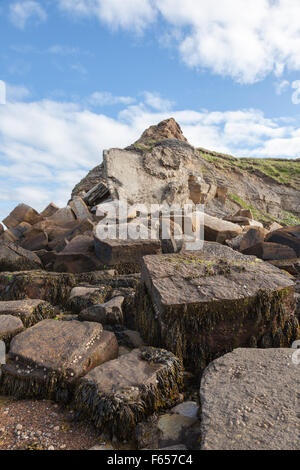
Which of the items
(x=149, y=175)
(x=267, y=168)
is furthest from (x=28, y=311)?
(x=267, y=168)

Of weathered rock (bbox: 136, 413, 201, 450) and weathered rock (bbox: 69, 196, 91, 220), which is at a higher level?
weathered rock (bbox: 69, 196, 91, 220)

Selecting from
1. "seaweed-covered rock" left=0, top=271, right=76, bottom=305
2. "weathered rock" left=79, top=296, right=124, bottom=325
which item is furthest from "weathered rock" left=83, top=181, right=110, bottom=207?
"weathered rock" left=79, top=296, right=124, bottom=325

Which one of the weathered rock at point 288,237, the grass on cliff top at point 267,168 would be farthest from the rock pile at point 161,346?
the grass on cliff top at point 267,168

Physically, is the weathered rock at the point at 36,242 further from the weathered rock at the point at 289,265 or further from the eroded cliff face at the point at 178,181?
the weathered rock at the point at 289,265

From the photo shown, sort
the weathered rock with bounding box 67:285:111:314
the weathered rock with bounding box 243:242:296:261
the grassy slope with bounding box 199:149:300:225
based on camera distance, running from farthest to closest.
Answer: the grassy slope with bounding box 199:149:300:225
the weathered rock with bounding box 243:242:296:261
the weathered rock with bounding box 67:285:111:314

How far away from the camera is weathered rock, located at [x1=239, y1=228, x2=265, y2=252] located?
5.84 metres

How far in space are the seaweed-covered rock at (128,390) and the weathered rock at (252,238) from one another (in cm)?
392

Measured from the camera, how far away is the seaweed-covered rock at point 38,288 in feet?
13.3

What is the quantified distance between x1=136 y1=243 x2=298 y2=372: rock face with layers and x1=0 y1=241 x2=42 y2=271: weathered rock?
3.31 meters

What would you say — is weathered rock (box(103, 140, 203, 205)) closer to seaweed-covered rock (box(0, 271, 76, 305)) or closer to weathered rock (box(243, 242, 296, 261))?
weathered rock (box(243, 242, 296, 261))

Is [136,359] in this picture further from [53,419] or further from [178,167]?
[178,167]

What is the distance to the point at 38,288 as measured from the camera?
4066 millimetres

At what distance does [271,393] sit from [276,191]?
56.8 feet
